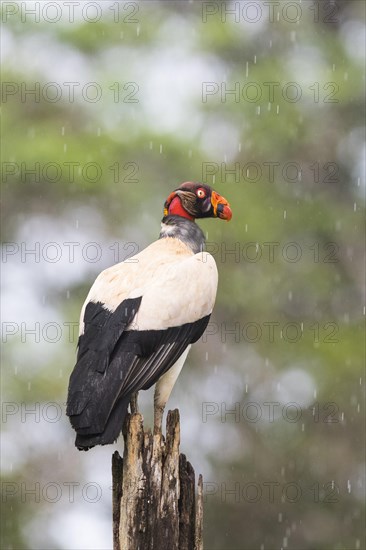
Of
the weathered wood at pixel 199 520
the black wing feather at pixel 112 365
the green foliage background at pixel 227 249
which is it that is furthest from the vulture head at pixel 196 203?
the green foliage background at pixel 227 249

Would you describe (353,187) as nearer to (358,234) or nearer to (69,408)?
(358,234)

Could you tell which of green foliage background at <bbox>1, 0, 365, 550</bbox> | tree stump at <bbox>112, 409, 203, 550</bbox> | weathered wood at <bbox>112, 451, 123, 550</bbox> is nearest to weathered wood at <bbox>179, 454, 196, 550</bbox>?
tree stump at <bbox>112, 409, 203, 550</bbox>

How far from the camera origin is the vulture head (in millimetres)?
7129

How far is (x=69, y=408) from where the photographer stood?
5777 mm

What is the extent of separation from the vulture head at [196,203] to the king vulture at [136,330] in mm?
172

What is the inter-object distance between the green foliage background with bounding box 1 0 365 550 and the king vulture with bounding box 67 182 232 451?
6455mm

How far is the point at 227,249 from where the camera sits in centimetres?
1392

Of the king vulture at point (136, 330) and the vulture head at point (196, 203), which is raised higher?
the vulture head at point (196, 203)

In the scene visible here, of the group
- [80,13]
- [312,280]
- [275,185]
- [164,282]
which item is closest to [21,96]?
[80,13]

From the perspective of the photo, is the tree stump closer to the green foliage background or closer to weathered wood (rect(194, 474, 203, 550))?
weathered wood (rect(194, 474, 203, 550))

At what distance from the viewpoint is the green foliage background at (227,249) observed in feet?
45.4

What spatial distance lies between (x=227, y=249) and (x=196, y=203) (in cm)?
680

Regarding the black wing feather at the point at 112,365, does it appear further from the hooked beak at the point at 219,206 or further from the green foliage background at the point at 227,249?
the green foliage background at the point at 227,249

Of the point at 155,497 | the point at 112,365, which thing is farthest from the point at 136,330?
the point at 155,497
